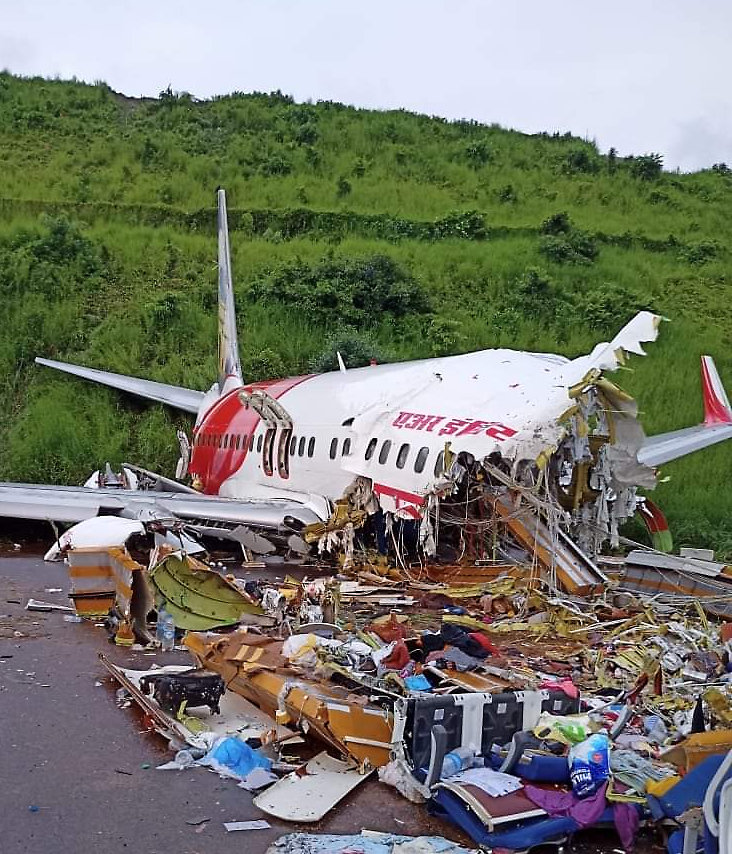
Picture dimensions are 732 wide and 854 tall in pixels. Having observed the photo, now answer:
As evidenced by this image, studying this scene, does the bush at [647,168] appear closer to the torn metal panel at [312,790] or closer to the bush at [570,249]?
the bush at [570,249]

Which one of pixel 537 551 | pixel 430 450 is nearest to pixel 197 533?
pixel 430 450

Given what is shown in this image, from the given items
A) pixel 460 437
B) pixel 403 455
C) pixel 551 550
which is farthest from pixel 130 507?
pixel 551 550

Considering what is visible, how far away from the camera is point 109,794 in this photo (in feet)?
18.9

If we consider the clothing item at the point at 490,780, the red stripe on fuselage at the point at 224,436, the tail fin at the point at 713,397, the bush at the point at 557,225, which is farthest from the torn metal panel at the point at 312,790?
the bush at the point at 557,225

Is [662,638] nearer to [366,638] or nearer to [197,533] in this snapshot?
[366,638]

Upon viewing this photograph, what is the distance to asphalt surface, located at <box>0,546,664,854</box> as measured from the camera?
17.0ft

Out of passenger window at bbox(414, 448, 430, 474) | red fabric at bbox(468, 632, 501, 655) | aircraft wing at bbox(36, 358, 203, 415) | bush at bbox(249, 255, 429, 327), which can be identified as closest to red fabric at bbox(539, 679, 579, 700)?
red fabric at bbox(468, 632, 501, 655)

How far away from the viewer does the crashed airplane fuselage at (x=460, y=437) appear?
11703 mm

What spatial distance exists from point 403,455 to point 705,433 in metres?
8.79

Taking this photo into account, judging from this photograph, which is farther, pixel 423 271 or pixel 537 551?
pixel 423 271

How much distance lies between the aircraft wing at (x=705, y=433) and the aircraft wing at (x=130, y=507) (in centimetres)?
738

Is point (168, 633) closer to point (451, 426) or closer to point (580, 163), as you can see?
point (451, 426)

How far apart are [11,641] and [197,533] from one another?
655cm

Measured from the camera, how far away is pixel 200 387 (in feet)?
93.5
